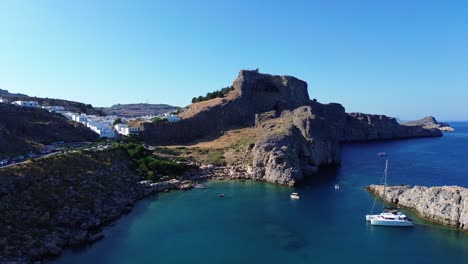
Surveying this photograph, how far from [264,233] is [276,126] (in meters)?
46.6

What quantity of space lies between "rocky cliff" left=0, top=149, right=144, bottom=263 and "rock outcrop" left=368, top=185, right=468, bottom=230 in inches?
1456

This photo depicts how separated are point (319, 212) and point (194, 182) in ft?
75.5

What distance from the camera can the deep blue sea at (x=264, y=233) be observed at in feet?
117

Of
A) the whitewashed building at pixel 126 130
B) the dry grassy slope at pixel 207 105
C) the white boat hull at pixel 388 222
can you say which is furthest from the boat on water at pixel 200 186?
the dry grassy slope at pixel 207 105

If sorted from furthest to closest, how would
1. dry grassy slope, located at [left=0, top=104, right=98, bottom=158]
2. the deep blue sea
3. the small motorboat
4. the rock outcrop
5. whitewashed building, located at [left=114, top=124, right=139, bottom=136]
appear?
whitewashed building, located at [left=114, top=124, right=139, bottom=136] < dry grassy slope, located at [left=0, top=104, right=98, bottom=158] < the small motorboat < the rock outcrop < the deep blue sea

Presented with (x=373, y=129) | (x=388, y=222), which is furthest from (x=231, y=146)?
(x=373, y=129)

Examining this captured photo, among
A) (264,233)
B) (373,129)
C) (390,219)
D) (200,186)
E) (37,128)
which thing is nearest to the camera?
(264,233)

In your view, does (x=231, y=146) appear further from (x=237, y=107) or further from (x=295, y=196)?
(x=295, y=196)

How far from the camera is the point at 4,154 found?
184ft

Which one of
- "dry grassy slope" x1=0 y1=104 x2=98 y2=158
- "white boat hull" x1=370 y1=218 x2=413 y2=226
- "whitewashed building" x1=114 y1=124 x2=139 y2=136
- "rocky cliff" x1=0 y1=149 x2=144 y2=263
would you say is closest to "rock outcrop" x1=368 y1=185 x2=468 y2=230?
"white boat hull" x1=370 y1=218 x2=413 y2=226

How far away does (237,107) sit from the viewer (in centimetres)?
11269

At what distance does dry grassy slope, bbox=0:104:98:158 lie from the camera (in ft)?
243

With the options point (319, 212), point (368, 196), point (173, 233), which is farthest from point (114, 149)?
point (368, 196)

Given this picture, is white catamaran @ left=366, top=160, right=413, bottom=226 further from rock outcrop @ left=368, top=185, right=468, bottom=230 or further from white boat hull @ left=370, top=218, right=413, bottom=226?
rock outcrop @ left=368, top=185, right=468, bottom=230
